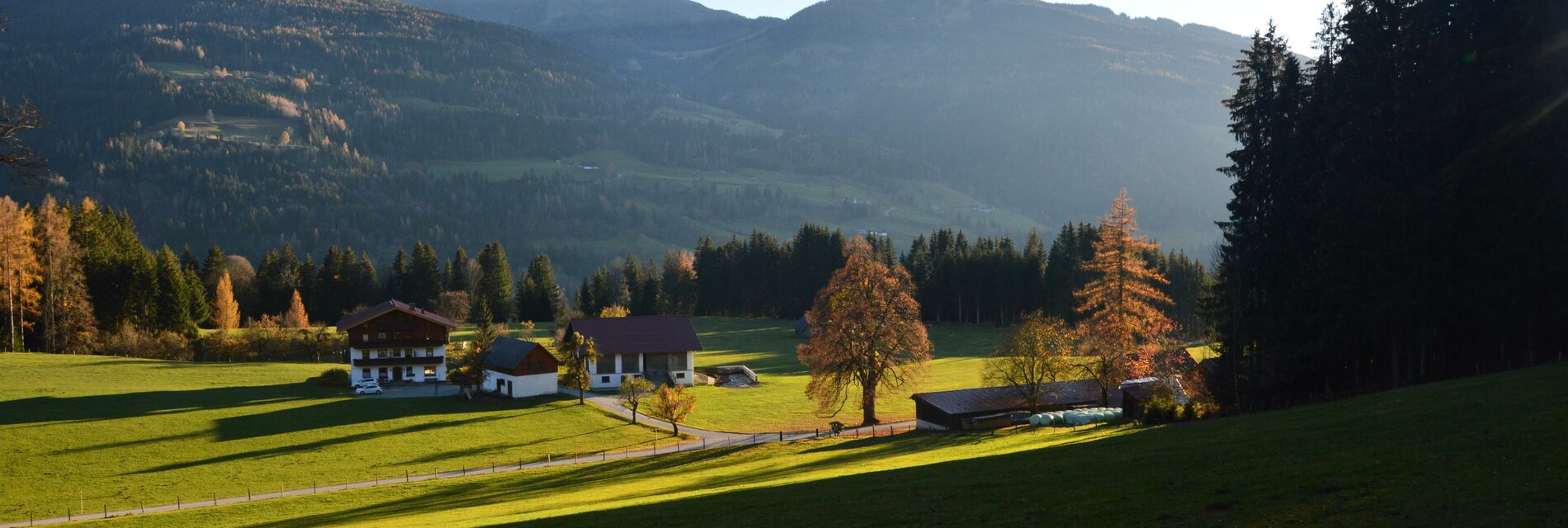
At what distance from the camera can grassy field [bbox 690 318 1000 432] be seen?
66312mm

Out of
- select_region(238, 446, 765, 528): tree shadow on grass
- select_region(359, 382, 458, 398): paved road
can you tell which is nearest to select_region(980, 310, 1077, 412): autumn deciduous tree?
select_region(238, 446, 765, 528): tree shadow on grass

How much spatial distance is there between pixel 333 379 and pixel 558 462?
36149 mm

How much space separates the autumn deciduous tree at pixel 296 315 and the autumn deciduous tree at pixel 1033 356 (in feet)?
302

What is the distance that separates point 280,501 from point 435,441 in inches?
629

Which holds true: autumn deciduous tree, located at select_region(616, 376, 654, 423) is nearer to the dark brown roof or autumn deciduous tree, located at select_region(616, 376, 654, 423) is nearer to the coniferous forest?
the dark brown roof

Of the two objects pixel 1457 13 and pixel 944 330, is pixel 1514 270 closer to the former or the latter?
pixel 1457 13

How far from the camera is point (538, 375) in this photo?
249 ft

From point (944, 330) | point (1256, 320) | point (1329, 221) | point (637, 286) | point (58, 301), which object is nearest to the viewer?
point (1329, 221)

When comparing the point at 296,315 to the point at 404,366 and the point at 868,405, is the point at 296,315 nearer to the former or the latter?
the point at 404,366

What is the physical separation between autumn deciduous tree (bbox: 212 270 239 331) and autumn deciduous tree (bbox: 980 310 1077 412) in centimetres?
9863

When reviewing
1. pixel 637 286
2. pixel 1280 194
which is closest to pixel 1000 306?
pixel 637 286

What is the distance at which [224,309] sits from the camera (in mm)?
118188

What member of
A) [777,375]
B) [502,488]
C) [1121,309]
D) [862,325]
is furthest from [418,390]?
[1121,309]

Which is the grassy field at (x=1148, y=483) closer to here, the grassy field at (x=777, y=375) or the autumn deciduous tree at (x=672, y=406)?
the autumn deciduous tree at (x=672, y=406)
